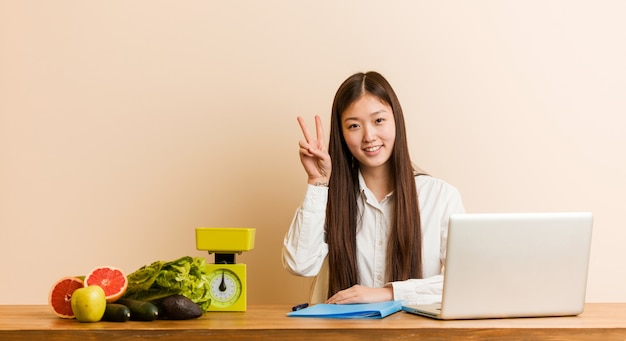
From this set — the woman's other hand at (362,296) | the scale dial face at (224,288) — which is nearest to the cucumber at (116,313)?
the scale dial face at (224,288)

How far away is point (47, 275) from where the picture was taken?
3.57 metres

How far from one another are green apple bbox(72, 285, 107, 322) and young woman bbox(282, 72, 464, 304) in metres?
0.94

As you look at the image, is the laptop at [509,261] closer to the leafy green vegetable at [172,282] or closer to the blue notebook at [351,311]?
the blue notebook at [351,311]

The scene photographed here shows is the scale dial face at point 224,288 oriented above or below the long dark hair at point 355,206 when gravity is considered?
below

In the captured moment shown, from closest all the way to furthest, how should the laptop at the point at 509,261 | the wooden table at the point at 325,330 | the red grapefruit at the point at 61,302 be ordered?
the wooden table at the point at 325,330
the laptop at the point at 509,261
the red grapefruit at the point at 61,302

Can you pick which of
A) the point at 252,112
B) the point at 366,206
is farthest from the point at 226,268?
the point at 252,112

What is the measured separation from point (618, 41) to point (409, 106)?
991 mm

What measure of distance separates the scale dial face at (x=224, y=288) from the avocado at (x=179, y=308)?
0.23m

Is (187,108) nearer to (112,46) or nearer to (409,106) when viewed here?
(112,46)

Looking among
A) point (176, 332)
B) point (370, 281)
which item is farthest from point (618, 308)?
point (176, 332)

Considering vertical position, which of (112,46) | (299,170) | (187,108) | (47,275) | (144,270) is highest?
(112,46)

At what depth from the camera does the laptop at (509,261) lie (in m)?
2.08

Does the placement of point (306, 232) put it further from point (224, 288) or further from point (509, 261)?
point (509, 261)

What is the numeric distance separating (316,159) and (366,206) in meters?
0.28
